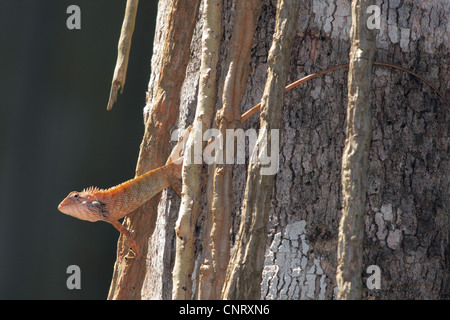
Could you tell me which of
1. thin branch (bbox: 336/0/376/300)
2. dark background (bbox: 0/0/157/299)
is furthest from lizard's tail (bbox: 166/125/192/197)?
dark background (bbox: 0/0/157/299)

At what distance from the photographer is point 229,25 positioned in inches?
67.7

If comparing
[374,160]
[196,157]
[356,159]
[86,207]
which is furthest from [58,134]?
[356,159]

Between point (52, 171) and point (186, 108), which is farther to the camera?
point (52, 171)

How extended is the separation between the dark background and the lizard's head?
204cm

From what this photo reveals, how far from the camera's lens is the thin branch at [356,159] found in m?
1.31

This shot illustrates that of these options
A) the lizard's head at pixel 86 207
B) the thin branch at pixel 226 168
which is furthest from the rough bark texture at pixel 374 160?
the lizard's head at pixel 86 207

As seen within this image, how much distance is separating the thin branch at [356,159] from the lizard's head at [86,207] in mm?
941

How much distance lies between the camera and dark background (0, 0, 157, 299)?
13.0 ft

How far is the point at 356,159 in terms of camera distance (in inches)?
53.4

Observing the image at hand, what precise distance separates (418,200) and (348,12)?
0.56 meters

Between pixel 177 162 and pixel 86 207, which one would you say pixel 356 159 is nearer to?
pixel 177 162

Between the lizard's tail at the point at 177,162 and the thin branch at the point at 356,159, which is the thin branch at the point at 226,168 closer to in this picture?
the lizard's tail at the point at 177,162
